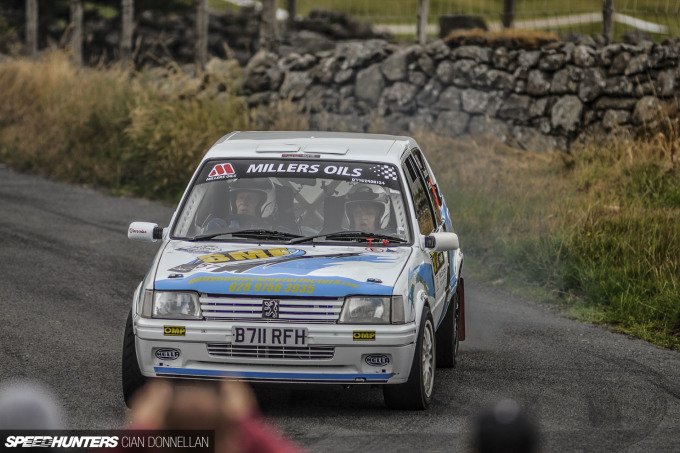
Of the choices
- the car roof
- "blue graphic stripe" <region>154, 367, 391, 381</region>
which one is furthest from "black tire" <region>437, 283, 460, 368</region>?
"blue graphic stripe" <region>154, 367, 391, 381</region>

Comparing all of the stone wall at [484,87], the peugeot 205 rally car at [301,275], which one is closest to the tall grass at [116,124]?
the stone wall at [484,87]

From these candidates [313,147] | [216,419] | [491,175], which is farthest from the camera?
[491,175]

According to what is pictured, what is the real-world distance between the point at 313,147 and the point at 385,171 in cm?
57

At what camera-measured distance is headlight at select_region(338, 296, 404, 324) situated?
6242mm

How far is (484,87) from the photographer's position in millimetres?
17234

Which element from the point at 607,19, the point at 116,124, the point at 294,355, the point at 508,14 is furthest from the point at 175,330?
the point at 508,14

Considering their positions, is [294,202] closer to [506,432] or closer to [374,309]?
[374,309]

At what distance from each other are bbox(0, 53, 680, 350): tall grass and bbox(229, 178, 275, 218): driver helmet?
3.72 m

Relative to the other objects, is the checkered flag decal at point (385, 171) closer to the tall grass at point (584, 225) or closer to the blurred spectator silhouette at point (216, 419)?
the tall grass at point (584, 225)

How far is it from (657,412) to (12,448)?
5116mm

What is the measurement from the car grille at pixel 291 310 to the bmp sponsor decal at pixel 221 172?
1528 millimetres

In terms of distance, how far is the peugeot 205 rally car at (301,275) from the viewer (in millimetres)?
6207

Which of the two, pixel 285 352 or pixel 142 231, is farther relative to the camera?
pixel 142 231

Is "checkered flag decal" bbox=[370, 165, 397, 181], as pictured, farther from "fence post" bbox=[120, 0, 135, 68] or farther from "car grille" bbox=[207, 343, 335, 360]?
"fence post" bbox=[120, 0, 135, 68]
